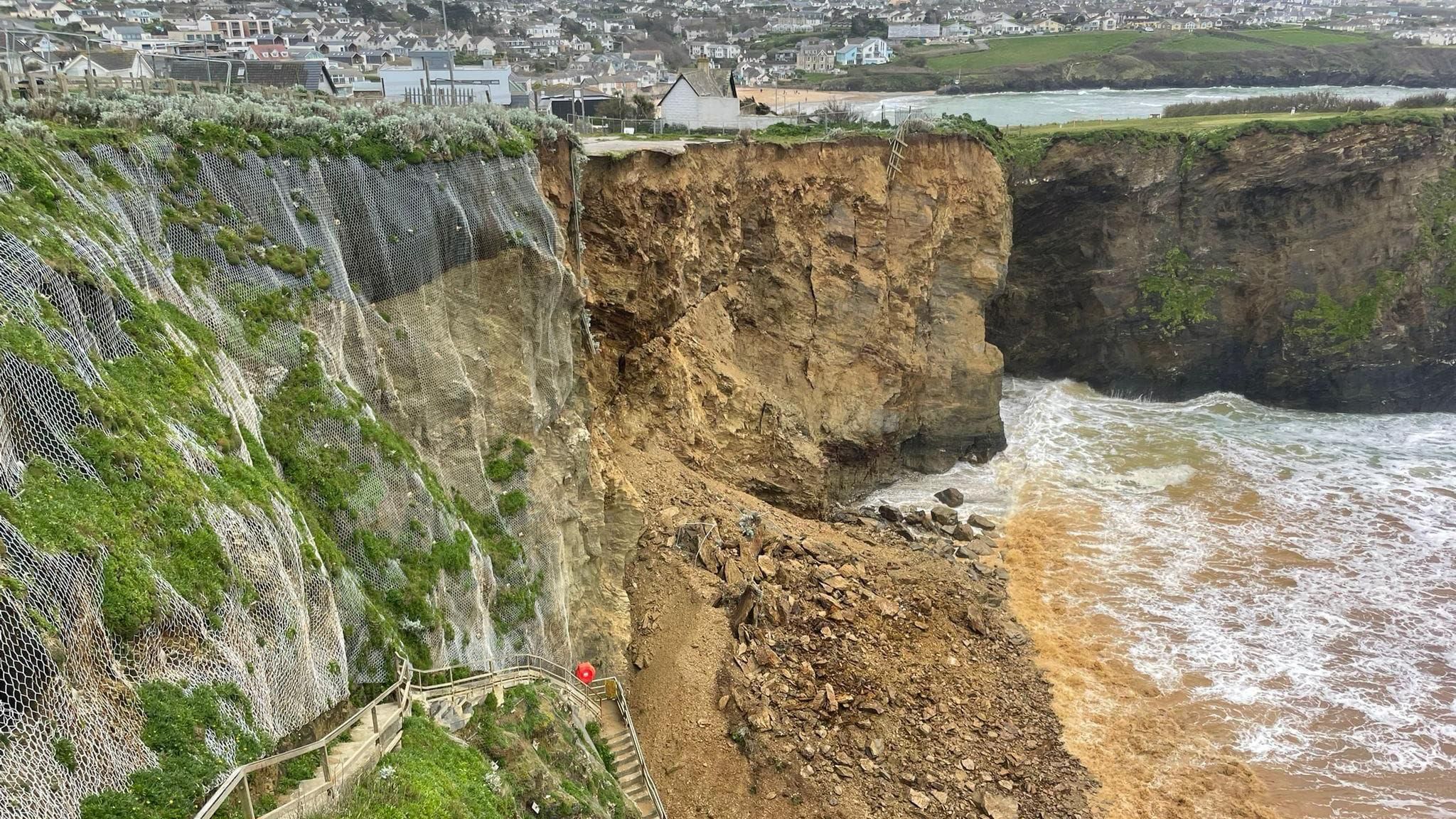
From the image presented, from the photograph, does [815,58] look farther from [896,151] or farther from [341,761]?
[341,761]

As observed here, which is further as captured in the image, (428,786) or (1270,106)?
(1270,106)

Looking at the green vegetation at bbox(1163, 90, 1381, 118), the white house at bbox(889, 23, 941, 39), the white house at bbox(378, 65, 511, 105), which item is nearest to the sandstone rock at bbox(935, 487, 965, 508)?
the white house at bbox(378, 65, 511, 105)

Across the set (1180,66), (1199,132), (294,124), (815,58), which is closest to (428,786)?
(294,124)

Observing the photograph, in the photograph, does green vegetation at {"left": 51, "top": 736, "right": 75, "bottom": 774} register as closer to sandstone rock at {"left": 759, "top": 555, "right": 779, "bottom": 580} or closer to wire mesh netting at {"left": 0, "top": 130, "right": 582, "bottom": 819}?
wire mesh netting at {"left": 0, "top": 130, "right": 582, "bottom": 819}

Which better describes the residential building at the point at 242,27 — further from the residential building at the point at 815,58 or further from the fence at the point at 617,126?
the fence at the point at 617,126

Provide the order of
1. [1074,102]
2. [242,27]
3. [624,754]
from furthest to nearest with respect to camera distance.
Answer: [242,27], [1074,102], [624,754]

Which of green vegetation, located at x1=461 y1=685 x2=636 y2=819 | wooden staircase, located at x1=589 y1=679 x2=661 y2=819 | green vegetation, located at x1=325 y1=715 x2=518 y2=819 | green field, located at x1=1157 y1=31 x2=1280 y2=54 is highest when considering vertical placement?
green field, located at x1=1157 y1=31 x2=1280 y2=54

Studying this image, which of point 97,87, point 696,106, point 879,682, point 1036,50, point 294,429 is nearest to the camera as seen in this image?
point 294,429
